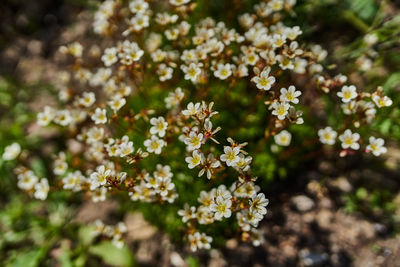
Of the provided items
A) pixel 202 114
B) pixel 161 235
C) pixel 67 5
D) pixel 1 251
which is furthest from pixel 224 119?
pixel 67 5

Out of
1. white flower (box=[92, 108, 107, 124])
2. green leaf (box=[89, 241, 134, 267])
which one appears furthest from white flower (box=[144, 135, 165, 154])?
green leaf (box=[89, 241, 134, 267])

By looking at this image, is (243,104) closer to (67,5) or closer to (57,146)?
(57,146)

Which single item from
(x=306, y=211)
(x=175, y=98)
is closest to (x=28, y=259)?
(x=175, y=98)

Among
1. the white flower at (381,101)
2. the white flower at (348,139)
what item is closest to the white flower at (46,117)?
the white flower at (348,139)

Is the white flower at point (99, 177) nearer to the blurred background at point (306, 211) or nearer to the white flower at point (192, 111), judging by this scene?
the white flower at point (192, 111)

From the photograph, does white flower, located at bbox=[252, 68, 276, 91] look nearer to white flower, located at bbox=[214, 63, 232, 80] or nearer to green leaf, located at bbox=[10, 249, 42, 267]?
white flower, located at bbox=[214, 63, 232, 80]

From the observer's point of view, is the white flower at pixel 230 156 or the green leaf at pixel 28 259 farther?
the green leaf at pixel 28 259
